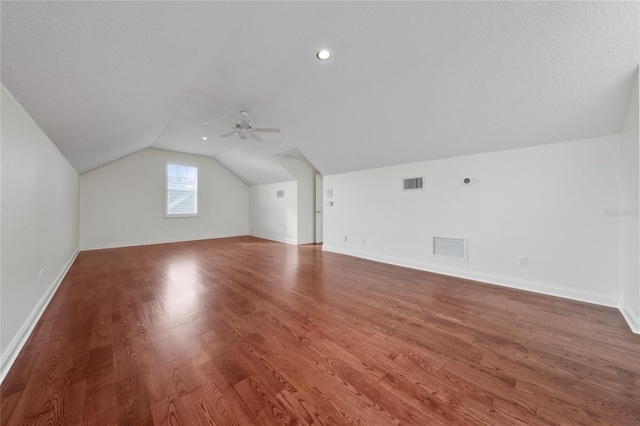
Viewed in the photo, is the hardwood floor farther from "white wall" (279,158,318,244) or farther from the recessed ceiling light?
"white wall" (279,158,318,244)

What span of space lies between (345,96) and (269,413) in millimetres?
3224

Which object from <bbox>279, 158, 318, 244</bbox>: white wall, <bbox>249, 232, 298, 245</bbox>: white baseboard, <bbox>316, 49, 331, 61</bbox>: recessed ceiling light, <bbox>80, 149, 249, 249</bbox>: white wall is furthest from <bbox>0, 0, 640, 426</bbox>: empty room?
<bbox>249, 232, 298, 245</bbox>: white baseboard

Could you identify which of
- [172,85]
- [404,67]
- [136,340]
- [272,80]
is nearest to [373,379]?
[136,340]

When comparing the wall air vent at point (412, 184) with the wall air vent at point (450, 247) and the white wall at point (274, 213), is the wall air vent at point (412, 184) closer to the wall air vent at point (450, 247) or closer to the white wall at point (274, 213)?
the wall air vent at point (450, 247)

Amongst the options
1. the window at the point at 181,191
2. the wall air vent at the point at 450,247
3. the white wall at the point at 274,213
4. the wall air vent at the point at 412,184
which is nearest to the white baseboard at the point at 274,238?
the white wall at the point at 274,213

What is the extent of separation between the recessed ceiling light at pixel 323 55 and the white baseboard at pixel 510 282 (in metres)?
3.39

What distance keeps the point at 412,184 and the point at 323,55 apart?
2664 millimetres

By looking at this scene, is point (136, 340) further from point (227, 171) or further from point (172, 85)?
point (227, 171)

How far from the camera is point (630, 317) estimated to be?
2084 mm

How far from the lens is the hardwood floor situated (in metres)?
1.20

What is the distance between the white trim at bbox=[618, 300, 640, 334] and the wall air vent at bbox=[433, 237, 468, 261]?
146cm

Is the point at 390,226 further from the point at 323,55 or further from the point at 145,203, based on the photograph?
the point at 145,203

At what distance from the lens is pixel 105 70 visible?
176 cm

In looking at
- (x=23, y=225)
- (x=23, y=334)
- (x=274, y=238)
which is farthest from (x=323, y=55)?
(x=274, y=238)
